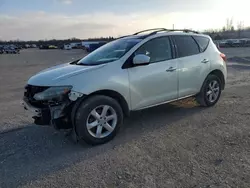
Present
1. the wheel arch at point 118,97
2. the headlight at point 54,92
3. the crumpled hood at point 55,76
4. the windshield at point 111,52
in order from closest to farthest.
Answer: the headlight at point 54,92, the crumpled hood at point 55,76, the wheel arch at point 118,97, the windshield at point 111,52

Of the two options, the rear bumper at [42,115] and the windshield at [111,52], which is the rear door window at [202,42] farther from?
the rear bumper at [42,115]

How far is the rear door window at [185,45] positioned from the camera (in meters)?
5.40

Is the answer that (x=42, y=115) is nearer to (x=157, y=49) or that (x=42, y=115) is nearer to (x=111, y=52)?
(x=111, y=52)

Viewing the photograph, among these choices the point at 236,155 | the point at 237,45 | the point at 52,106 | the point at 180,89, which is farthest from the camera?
the point at 237,45

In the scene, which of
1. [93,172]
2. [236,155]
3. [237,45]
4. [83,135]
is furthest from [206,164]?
[237,45]

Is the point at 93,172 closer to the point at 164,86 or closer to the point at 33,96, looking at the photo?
the point at 33,96

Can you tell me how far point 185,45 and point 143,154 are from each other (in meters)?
2.78

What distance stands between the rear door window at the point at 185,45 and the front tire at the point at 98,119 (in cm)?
198

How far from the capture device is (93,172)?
11.1 feet

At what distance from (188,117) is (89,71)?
2.44 meters

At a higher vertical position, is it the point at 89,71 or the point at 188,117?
the point at 89,71

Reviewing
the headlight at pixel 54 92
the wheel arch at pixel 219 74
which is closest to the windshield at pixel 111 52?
the headlight at pixel 54 92

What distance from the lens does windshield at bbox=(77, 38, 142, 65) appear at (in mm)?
4715

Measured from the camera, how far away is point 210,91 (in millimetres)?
6070
